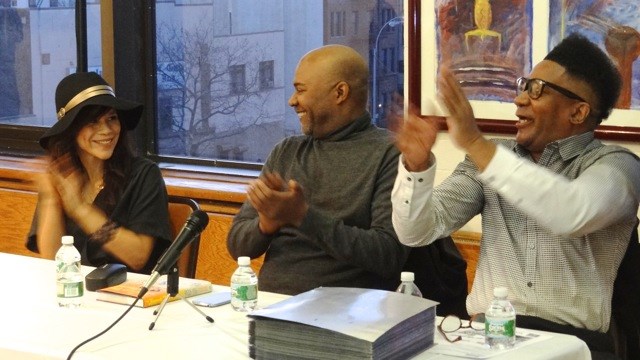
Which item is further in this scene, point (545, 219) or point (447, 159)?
point (447, 159)

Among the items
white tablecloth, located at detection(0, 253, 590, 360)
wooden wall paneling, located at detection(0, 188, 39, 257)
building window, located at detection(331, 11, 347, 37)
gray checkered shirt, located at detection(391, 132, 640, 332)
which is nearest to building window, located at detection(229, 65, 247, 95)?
building window, located at detection(331, 11, 347, 37)

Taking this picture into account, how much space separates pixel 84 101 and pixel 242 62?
1276mm

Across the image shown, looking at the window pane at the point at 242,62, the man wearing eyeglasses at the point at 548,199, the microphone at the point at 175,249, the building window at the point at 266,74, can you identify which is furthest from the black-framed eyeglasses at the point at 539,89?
the building window at the point at 266,74

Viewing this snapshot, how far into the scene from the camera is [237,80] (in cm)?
466

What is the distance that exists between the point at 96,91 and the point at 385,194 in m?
1.03

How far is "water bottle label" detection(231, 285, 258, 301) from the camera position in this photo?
258 cm

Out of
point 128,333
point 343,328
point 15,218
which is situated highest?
point 343,328

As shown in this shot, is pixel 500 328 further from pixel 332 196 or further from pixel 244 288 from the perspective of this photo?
pixel 332 196

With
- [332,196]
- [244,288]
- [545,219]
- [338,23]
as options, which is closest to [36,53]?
[338,23]

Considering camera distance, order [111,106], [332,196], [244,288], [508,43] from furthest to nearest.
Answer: [508,43]
[111,106]
[332,196]
[244,288]

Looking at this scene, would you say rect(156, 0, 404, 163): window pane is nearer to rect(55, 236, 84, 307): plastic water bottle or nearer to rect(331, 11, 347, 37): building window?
rect(331, 11, 347, 37): building window

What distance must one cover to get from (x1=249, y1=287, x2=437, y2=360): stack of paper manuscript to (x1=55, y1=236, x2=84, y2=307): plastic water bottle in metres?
0.65

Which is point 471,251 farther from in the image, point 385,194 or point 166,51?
point 166,51

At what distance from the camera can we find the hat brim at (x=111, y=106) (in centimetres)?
341
